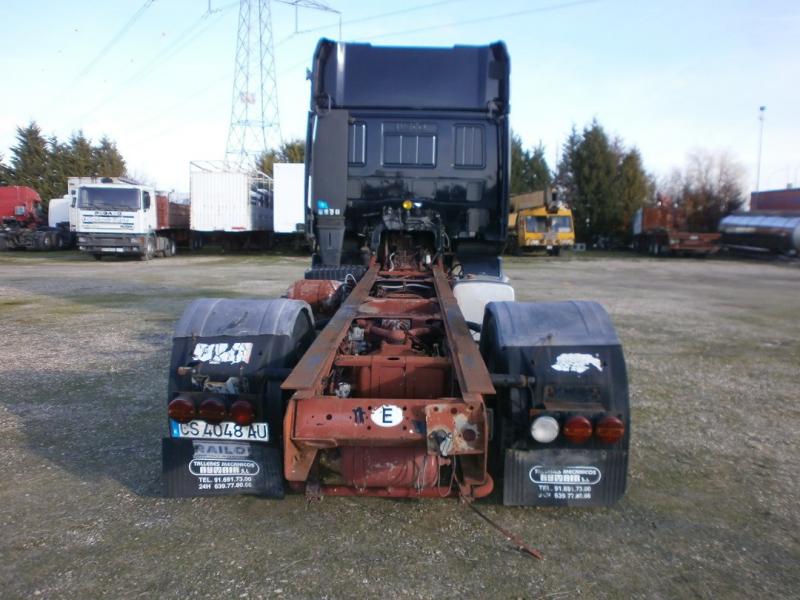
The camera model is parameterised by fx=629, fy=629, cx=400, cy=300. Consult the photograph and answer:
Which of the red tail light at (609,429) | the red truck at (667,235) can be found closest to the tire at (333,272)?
the red tail light at (609,429)

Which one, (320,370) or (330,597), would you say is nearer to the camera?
(330,597)

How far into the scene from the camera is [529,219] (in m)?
31.8

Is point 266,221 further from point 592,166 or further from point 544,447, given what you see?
point 544,447

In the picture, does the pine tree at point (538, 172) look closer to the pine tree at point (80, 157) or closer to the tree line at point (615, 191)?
the tree line at point (615, 191)

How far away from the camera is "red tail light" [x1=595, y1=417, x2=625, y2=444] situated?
3135mm

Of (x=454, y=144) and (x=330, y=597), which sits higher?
(x=454, y=144)

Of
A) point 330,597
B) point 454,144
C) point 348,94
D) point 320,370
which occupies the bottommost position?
point 330,597

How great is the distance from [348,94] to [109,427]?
446cm

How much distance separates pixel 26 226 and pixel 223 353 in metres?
34.8

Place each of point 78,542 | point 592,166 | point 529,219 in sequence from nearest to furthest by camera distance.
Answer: point 78,542, point 529,219, point 592,166

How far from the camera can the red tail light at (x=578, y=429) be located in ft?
10.3

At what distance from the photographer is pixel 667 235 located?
31828mm

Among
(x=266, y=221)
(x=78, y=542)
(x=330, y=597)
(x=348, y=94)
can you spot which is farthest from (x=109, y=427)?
(x=266, y=221)

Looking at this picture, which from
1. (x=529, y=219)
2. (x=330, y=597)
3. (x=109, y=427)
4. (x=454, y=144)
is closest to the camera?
(x=330, y=597)
